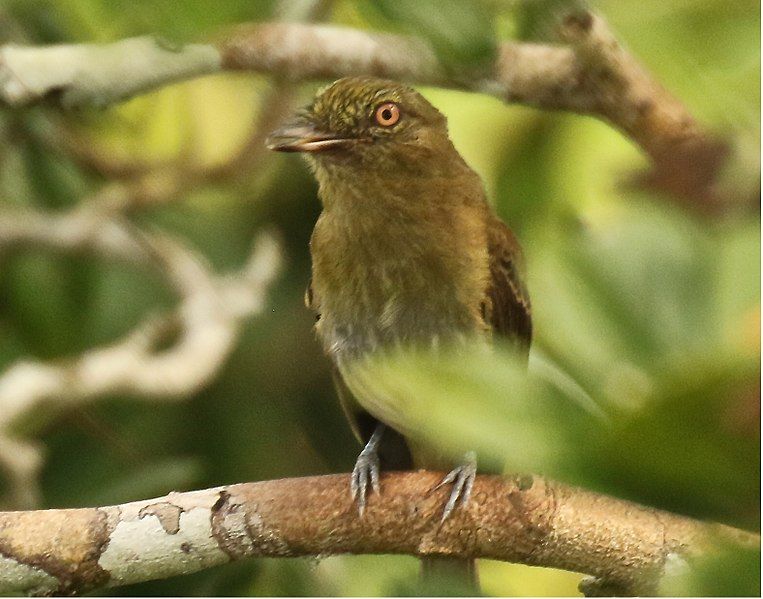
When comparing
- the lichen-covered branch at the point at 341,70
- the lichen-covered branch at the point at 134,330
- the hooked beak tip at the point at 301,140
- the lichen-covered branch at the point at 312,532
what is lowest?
the lichen-covered branch at the point at 312,532

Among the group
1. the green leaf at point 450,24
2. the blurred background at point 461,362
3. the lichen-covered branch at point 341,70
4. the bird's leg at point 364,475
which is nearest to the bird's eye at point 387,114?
the blurred background at point 461,362

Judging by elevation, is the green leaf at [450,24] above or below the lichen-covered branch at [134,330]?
above

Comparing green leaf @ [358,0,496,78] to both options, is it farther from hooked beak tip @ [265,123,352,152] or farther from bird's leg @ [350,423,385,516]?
bird's leg @ [350,423,385,516]

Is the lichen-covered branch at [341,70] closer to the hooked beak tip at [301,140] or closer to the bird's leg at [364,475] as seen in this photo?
the hooked beak tip at [301,140]

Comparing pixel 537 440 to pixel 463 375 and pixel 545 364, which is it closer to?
pixel 463 375

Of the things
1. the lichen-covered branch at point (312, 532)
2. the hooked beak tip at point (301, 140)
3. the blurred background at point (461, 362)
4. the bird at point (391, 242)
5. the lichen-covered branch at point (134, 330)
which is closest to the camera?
the blurred background at point (461, 362)

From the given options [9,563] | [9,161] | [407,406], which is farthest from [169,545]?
[9,161]
